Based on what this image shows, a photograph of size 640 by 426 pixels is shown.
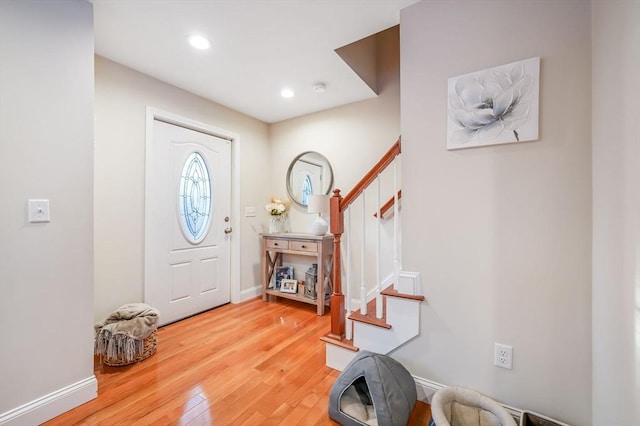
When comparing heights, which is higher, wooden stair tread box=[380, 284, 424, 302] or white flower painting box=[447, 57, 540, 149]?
white flower painting box=[447, 57, 540, 149]

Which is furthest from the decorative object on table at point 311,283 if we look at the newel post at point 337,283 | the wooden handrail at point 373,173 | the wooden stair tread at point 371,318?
the wooden handrail at point 373,173

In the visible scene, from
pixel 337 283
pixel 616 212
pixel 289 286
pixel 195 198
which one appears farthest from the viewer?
pixel 289 286

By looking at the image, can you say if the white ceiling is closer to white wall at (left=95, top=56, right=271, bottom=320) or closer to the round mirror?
white wall at (left=95, top=56, right=271, bottom=320)

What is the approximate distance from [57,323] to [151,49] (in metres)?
1.91

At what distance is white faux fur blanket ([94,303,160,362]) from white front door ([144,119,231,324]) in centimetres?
50

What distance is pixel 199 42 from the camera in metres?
1.92

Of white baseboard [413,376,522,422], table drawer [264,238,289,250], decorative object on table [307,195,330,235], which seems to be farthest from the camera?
table drawer [264,238,289,250]

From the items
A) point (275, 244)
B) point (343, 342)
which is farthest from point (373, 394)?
point (275, 244)

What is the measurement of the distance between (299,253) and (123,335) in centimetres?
165

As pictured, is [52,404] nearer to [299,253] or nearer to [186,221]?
[186,221]

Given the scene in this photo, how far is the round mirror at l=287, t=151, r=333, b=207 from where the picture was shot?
10.5 ft

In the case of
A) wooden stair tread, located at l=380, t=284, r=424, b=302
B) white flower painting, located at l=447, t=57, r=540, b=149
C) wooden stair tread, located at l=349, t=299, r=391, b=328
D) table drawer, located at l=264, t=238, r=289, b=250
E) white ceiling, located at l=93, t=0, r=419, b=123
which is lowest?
wooden stair tread, located at l=349, t=299, r=391, b=328

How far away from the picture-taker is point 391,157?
1.73m

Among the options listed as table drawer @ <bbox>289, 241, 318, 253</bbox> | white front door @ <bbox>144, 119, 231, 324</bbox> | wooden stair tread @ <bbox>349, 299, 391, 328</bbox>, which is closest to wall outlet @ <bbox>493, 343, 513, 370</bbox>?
wooden stair tread @ <bbox>349, 299, 391, 328</bbox>
